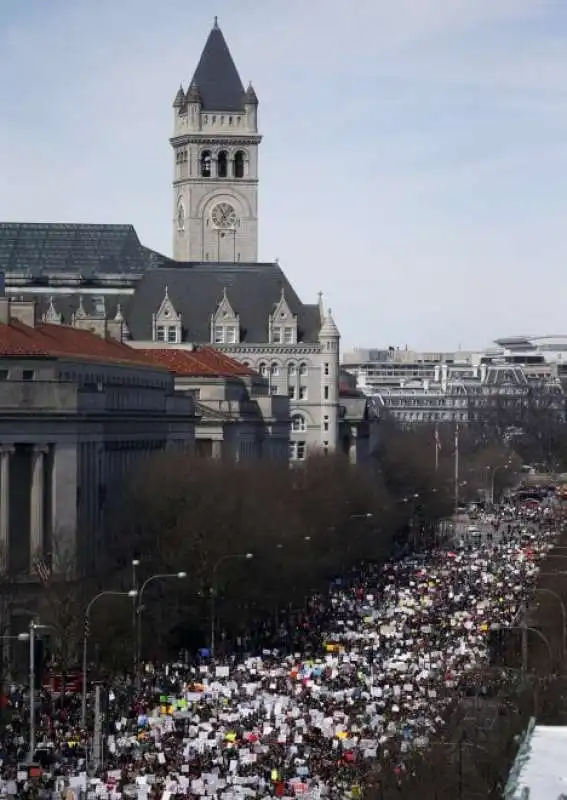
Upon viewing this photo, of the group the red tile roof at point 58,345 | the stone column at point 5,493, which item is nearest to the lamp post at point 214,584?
the stone column at point 5,493

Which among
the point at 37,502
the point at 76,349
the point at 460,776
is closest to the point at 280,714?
the point at 460,776

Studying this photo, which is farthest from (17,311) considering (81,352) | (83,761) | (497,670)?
(83,761)

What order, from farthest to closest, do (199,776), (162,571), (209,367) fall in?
(209,367)
(162,571)
(199,776)

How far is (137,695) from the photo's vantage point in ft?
292

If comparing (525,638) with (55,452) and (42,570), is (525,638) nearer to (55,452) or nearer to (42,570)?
(42,570)

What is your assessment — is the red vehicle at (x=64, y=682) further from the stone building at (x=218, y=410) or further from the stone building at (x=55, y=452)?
the stone building at (x=218, y=410)

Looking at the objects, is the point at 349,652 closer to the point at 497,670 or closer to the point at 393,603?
the point at 497,670

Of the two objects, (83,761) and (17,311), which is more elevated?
(17,311)

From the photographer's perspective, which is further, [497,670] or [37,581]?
[37,581]

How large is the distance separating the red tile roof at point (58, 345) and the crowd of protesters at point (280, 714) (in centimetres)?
1539

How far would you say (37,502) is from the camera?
11431cm

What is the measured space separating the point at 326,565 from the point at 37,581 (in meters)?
32.9

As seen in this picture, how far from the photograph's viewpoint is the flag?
104562 millimetres

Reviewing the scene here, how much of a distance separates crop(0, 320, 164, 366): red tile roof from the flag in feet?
52.2
